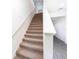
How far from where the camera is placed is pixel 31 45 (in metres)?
3.26

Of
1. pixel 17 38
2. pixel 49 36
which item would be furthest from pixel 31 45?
pixel 49 36

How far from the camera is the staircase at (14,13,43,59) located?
9.31 feet

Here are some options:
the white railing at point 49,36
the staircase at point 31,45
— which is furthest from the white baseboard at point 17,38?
the white railing at point 49,36

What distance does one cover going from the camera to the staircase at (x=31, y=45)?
2.84 meters

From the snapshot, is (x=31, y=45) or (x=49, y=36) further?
(x=31, y=45)

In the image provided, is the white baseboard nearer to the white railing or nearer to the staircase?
the staircase

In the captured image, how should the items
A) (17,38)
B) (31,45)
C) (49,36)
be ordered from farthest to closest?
(17,38)
(31,45)
(49,36)

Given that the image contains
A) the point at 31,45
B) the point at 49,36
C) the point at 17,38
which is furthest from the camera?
the point at 17,38

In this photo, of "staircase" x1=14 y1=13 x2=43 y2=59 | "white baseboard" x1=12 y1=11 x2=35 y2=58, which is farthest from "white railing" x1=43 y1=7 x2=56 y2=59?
"white baseboard" x1=12 y1=11 x2=35 y2=58

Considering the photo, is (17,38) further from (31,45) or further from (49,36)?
(49,36)

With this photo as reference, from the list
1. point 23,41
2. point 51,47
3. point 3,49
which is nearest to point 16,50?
point 23,41

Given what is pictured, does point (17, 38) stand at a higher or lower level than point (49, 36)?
lower

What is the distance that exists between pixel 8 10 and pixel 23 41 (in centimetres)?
276
